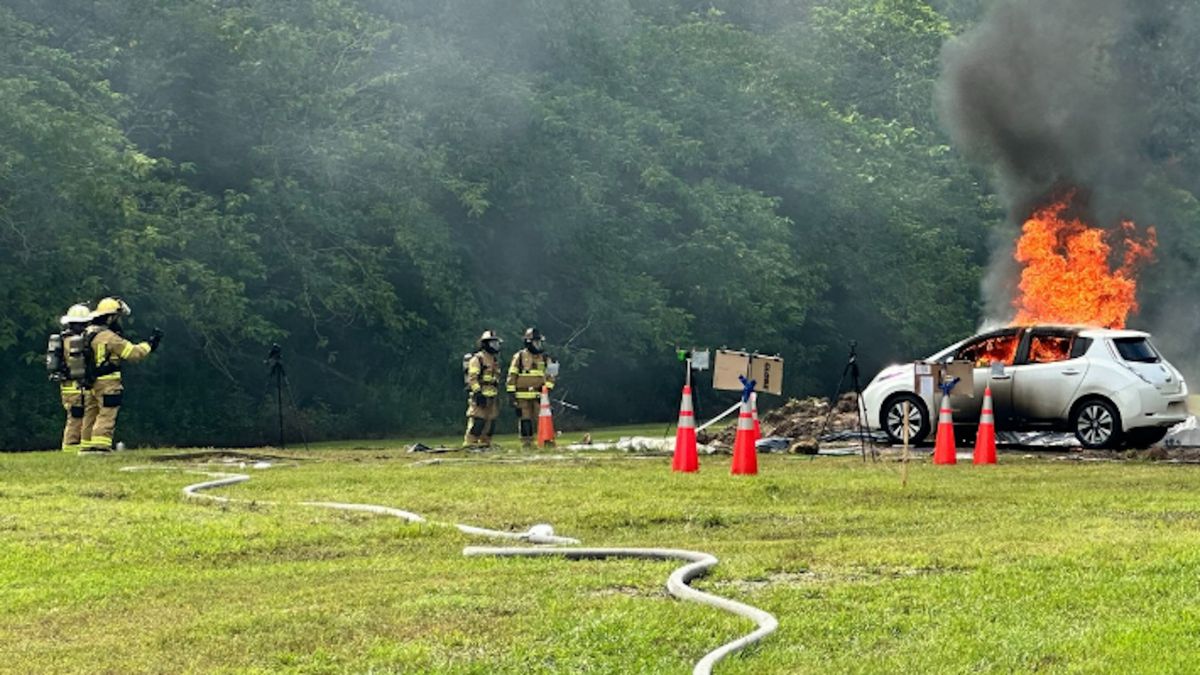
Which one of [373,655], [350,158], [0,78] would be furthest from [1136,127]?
[373,655]

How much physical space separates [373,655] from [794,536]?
5.83m

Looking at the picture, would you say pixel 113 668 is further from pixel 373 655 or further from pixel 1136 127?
pixel 1136 127

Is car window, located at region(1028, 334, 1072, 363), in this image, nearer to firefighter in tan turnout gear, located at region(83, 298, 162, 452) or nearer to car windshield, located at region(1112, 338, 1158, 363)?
car windshield, located at region(1112, 338, 1158, 363)

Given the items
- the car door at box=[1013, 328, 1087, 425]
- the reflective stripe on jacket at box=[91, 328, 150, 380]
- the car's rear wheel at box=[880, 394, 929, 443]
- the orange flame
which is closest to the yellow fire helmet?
the reflective stripe on jacket at box=[91, 328, 150, 380]

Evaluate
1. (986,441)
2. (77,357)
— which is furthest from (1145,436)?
(77,357)

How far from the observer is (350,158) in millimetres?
42031

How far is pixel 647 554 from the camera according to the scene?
479 inches

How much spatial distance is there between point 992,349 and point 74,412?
11796mm

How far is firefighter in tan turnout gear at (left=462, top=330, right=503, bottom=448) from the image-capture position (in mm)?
29000

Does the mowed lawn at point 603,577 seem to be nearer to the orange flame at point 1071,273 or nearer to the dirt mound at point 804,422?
the dirt mound at point 804,422

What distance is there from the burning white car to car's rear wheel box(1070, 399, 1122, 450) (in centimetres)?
1

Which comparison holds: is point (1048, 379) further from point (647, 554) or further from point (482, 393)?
point (647, 554)

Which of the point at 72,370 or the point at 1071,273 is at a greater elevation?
the point at 1071,273

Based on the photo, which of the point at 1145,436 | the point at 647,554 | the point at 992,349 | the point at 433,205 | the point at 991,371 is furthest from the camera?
the point at 433,205
